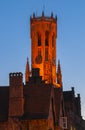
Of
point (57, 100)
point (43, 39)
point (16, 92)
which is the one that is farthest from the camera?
point (43, 39)

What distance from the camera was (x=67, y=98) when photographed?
93188 millimetres

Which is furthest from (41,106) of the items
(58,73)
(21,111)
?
(58,73)

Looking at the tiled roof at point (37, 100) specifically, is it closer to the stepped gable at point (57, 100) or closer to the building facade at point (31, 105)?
the building facade at point (31, 105)

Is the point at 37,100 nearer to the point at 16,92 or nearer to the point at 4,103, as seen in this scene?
the point at 16,92

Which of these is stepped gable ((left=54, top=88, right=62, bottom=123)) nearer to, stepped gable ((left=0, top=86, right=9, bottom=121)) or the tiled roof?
the tiled roof

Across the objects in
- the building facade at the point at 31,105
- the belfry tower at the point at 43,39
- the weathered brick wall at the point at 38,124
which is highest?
the belfry tower at the point at 43,39

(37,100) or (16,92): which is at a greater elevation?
(16,92)

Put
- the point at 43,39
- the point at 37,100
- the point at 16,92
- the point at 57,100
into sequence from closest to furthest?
the point at 16,92 → the point at 37,100 → the point at 57,100 → the point at 43,39

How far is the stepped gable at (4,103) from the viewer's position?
61191 mm

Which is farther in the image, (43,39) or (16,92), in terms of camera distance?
(43,39)

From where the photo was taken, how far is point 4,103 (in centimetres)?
6319

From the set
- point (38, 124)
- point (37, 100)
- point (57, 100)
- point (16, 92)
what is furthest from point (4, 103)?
point (57, 100)

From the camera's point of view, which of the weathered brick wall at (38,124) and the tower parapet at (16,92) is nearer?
the weathered brick wall at (38,124)

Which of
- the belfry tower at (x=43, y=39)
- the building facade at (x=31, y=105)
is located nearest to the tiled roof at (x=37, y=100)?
the building facade at (x=31, y=105)
